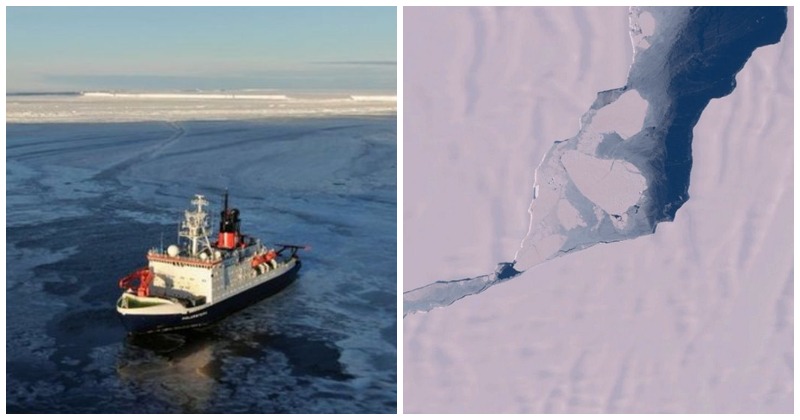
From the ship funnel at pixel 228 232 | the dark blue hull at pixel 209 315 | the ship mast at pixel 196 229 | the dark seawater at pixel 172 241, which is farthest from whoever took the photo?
the ship funnel at pixel 228 232

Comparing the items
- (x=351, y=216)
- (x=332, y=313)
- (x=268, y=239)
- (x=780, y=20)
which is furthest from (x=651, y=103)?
(x=351, y=216)

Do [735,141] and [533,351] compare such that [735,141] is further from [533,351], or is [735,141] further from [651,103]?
[533,351]

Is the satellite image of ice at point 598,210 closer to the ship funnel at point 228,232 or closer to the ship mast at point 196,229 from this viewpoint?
the ship mast at point 196,229

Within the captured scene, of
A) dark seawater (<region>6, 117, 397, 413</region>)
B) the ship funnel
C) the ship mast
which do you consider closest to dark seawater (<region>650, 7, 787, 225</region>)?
dark seawater (<region>6, 117, 397, 413</region>)

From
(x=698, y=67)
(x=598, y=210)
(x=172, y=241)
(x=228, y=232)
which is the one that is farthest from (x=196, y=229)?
(x=698, y=67)

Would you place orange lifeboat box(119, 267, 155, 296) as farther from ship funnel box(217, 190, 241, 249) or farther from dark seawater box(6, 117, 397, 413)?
ship funnel box(217, 190, 241, 249)

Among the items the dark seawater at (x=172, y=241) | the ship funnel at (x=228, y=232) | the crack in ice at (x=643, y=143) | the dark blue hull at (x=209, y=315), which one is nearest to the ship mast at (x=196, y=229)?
the ship funnel at (x=228, y=232)
